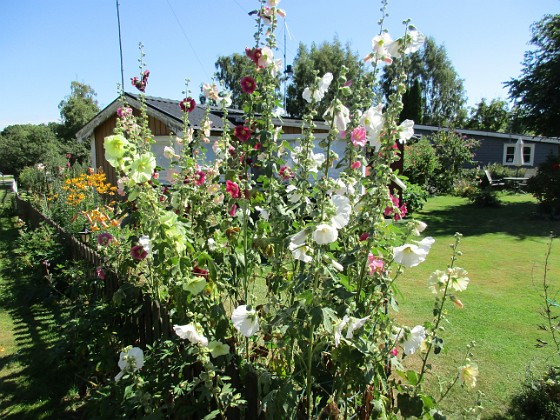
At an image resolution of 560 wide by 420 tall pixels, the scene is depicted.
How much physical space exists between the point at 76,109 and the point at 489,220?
1609 inches

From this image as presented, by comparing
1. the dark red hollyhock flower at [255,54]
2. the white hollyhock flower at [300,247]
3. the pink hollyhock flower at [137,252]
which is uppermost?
the dark red hollyhock flower at [255,54]

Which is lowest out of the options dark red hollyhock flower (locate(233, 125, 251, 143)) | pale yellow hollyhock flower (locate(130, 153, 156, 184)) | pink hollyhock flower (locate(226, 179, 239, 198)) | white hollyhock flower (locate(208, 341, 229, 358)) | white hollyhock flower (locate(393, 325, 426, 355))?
white hollyhock flower (locate(208, 341, 229, 358))

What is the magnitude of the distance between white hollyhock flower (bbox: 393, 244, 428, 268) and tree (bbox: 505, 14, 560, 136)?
618 inches

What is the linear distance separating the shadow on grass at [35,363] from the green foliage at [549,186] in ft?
44.6

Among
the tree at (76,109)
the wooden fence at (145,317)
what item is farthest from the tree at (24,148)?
the wooden fence at (145,317)

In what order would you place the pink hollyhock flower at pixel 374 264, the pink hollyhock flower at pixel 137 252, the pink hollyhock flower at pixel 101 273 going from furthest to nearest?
1. the pink hollyhock flower at pixel 101 273
2. the pink hollyhock flower at pixel 137 252
3. the pink hollyhock flower at pixel 374 264

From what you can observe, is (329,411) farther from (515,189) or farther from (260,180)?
(515,189)

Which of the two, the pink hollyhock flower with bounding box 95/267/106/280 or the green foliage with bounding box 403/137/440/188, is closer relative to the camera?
the pink hollyhock flower with bounding box 95/267/106/280

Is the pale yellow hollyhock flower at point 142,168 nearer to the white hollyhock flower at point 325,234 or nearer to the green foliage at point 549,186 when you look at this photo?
the white hollyhock flower at point 325,234

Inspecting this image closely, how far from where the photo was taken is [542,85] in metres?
14.2

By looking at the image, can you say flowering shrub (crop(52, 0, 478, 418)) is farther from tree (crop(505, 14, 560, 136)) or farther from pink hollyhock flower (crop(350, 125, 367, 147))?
tree (crop(505, 14, 560, 136))

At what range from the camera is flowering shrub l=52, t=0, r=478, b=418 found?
5.30 ft

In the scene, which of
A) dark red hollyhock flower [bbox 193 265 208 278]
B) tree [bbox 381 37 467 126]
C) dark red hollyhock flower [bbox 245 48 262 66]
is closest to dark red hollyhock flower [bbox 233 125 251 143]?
dark red hollyhock flower [bbox 245 48 262 66]

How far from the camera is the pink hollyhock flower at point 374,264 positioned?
1729 millimetres
